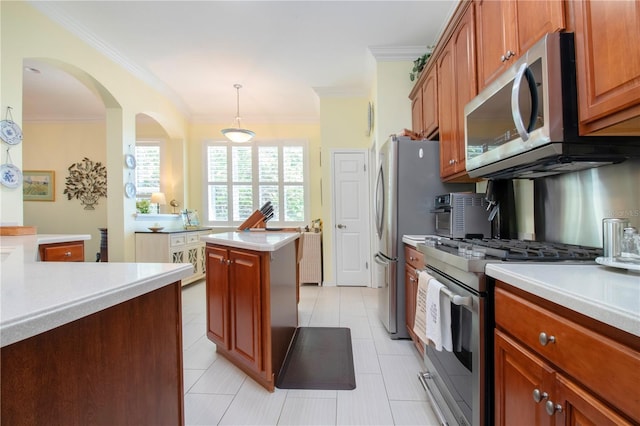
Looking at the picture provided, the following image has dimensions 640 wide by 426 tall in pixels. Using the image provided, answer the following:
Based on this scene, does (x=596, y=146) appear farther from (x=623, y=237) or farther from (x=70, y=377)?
(x=70, y=377)

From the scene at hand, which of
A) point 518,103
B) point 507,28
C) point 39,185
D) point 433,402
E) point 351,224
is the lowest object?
point 433,402

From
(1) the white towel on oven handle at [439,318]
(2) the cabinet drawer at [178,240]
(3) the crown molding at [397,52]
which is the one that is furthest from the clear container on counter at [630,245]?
(2) the cabinet drawer at [178,240]

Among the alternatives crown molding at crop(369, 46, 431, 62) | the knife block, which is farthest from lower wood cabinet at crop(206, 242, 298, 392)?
crown molding at crop(369, 46, 431, 62)

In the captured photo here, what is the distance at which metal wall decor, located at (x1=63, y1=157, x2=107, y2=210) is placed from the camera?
5191mm

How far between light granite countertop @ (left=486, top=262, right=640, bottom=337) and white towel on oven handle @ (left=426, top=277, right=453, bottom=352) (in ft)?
1.01

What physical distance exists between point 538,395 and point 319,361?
1.52 m

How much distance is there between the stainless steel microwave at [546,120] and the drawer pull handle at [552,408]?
0.91 m

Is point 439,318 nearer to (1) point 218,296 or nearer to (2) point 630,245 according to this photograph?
(2) point 630,245

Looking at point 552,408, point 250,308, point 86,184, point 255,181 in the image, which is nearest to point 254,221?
point 250,308

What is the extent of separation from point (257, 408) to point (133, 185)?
133 inches

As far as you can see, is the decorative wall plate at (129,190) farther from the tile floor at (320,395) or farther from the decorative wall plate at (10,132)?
the tile floor at (320,395)

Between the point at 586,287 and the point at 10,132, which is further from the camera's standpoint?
the point at 10,132

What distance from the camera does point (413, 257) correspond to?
2096 millimetres

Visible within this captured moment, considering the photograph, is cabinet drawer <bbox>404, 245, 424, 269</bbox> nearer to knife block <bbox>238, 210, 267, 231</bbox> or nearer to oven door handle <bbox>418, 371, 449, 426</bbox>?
oven door handle <bbox>418, 371, 449, 426</bbox>
